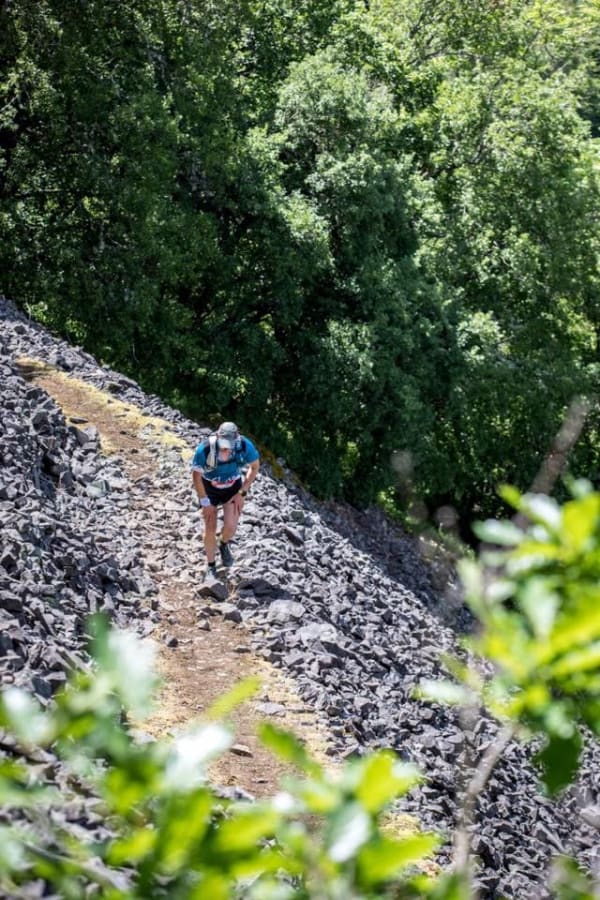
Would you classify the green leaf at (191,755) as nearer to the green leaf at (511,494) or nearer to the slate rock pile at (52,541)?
the green leaf at (511,494)

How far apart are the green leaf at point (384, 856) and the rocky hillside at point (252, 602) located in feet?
20.3

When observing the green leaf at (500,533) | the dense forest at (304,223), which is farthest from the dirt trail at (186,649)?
the dense forest at (304,223)

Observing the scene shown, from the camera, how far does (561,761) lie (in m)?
2.05

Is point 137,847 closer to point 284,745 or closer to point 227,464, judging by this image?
point 284,745

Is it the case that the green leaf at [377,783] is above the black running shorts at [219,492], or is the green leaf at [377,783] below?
above

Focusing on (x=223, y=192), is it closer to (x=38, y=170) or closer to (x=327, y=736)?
(x=38, y=170)

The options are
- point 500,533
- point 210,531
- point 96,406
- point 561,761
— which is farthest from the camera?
point 96,406

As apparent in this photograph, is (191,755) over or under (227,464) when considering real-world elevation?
over

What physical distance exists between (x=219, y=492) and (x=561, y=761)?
11422 mm

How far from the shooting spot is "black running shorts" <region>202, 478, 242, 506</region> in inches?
525

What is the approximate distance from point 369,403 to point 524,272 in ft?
23.5

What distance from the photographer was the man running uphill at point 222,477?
1305 cm

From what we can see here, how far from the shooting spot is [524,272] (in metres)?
32.2

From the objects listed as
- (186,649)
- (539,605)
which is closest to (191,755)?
(539,605)
